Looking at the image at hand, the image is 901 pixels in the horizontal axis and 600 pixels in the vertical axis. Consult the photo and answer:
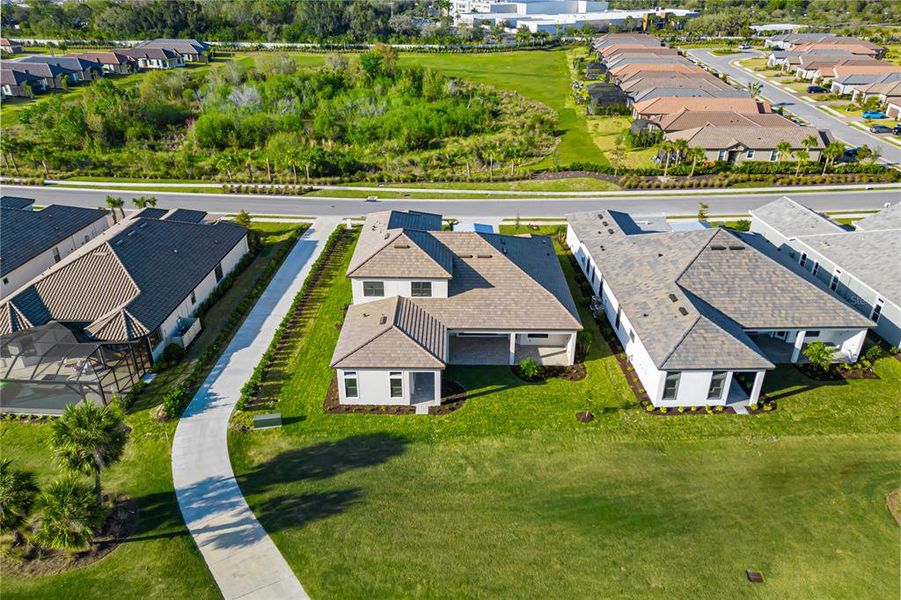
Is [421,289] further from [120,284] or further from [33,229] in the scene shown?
[33,229]

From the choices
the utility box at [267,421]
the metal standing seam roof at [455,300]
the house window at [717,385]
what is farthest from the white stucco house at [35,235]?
the house window at [717,385]

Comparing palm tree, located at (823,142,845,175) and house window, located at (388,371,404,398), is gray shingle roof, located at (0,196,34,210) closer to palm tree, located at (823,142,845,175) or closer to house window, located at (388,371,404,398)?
house window, located at (388,371,404,398)

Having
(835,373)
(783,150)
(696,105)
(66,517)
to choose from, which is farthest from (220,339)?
(696,105)

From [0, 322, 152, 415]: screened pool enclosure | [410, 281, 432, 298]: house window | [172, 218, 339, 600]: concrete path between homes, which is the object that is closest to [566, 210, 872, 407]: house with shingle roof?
[410, 281, 432, 298]: house window

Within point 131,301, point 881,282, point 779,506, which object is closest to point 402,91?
point 131,301

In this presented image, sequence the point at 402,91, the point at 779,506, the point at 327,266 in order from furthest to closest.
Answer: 1. the point at 402,91
2. the point at 327,266
3. the point at 779,506

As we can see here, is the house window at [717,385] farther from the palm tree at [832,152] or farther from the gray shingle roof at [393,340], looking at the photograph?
the palm tree at [832,152]

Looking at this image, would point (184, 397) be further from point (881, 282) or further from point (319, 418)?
point (881, 282)
